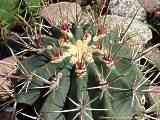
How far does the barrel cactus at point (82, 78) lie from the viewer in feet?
7.65

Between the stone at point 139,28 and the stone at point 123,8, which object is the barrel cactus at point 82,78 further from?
the stone at point 123,8

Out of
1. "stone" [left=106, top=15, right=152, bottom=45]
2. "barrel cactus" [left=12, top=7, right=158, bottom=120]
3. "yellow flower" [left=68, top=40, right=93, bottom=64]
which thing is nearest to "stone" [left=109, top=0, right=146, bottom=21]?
"stone" [left=106, top=15, right=152, bottom=45]

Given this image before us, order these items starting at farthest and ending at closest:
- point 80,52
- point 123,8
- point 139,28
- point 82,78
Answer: point 123,8 < point 139,28 < point 80,52 < point 82,78

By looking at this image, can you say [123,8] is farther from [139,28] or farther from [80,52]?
[80,52]

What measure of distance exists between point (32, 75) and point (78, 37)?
337 mm

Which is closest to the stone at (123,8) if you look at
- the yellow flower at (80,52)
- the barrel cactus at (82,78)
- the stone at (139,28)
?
the stone at (139,28)

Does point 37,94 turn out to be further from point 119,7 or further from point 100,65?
point 119,7

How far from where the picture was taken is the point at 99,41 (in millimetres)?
2516

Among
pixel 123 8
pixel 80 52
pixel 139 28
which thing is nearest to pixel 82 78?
pixel 80 52

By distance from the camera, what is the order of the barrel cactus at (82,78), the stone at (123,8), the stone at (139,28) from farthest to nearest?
1. the stone at (123,8)
2. the stone at (139,28)
3. the barrel cactus at (82,78)

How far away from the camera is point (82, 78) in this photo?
2.36 m

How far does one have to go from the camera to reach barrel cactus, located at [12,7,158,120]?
2.33 meters

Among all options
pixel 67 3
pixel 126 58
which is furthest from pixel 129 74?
pixel 67 3

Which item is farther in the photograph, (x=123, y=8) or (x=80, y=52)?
(x=123, y=8)
